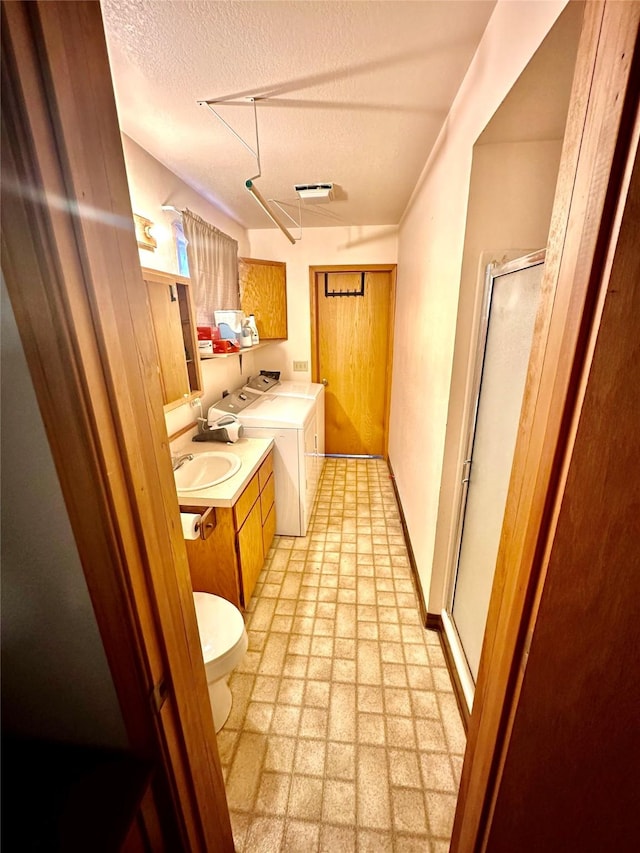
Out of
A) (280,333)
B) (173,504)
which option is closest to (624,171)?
(173,504)

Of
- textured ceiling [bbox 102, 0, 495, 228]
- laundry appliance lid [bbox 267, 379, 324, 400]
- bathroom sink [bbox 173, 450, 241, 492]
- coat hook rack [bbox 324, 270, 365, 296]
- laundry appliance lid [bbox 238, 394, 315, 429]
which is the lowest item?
bathroom sink [bbox 173, 450, 241, 492]

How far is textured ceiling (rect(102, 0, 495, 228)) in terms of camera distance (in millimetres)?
967

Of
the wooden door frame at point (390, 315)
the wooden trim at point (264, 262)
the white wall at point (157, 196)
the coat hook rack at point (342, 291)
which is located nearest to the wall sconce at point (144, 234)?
the white wall at point (157, 196)

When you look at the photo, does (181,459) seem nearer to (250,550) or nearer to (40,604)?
(250,550)

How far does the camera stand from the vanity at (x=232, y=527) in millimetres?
1530

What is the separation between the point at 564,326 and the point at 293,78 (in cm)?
144

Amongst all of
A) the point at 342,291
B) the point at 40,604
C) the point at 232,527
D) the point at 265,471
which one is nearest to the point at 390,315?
the point at 342,291

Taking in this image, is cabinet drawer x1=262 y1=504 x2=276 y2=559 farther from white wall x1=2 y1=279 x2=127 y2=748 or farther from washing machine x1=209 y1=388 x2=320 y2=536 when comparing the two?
white wall x1=2 y1=279 x2=127 y2=748

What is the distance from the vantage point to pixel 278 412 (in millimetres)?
2469

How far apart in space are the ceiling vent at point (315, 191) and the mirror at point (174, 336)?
3.58 ft

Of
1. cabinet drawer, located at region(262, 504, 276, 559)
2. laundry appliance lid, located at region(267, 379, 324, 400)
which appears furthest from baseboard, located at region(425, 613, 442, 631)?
laundry appliance lid, located at region(267, 379, 324, 400)

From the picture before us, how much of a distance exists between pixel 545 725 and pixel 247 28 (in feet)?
6.29

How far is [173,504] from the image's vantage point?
64cm

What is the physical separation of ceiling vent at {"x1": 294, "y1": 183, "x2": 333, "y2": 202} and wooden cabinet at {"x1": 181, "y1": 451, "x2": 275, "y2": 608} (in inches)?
75.5
